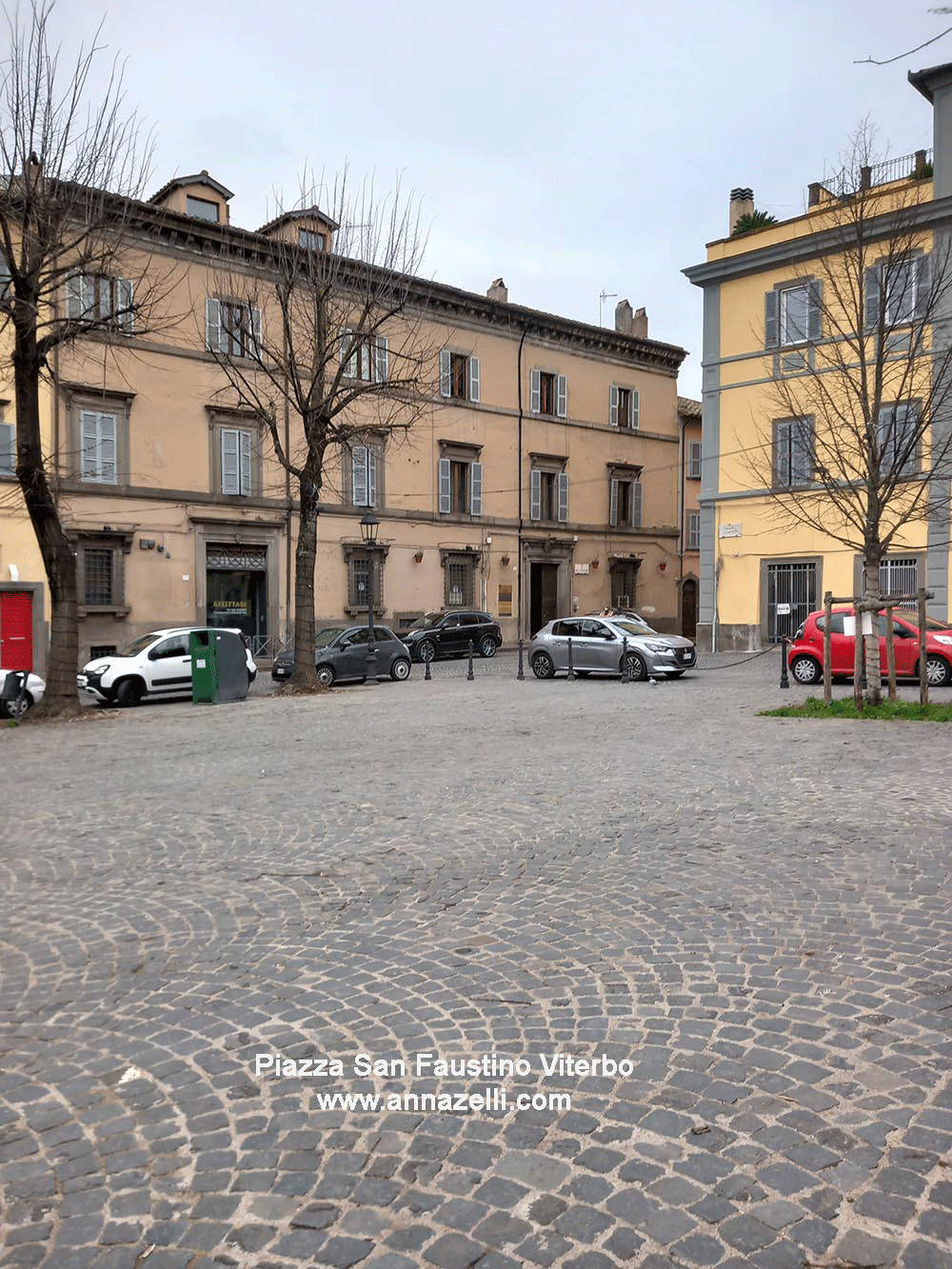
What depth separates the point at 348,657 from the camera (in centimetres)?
2281

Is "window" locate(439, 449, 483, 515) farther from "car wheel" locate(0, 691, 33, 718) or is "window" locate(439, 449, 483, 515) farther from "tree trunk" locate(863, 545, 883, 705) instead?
"tree trunk" locate(863, 545, 883, 705)

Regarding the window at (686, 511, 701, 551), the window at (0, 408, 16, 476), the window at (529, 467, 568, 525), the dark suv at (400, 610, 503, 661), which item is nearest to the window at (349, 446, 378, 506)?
the dark suv at (400, 610, 503, 661)

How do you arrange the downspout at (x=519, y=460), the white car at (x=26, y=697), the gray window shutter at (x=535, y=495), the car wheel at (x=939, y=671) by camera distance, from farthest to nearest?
the gray window shutter at (x=535, y=495) < the downspout at (x=519, y=460) < the car wheel at (x=939, y=671) < the white car at (x=26, y=697)

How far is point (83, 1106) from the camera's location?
3029 millimetres

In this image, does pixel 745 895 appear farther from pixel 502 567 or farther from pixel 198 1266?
pixel 502 567

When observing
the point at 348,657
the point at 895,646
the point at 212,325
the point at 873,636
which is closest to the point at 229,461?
the point at 212,325

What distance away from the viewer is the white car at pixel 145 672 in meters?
18.9

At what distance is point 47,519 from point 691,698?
36.8ft

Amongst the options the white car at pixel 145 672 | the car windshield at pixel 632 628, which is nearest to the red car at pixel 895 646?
the car windshield at pixel 632 628

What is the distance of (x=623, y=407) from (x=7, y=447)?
26095 millimetres

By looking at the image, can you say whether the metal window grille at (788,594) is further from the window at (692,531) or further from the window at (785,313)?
the window at (692,531)

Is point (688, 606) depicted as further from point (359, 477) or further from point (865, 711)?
point (865, 711)

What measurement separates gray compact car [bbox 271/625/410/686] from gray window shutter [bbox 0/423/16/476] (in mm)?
8643

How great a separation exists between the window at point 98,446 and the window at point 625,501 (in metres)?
21.6
